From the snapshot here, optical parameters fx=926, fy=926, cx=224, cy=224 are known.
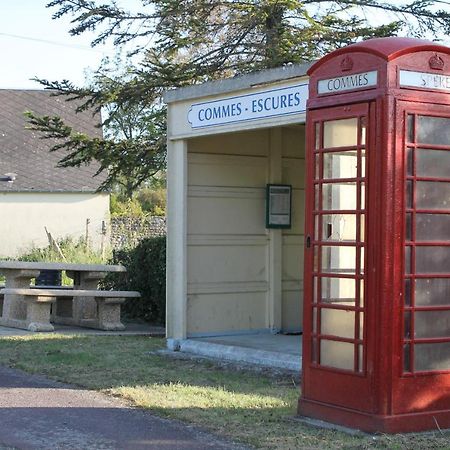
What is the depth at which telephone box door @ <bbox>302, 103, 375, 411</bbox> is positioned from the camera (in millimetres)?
6934

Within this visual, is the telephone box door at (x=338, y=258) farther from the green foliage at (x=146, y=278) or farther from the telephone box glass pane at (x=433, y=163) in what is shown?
the green foliage at (x=146, y=278)

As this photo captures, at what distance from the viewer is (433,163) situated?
Result: 7039 mm

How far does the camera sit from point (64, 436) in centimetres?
697

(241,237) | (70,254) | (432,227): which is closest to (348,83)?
(432,227)

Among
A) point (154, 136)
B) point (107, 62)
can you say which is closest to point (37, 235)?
point (107, 62)

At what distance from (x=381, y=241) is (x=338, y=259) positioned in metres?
0.56

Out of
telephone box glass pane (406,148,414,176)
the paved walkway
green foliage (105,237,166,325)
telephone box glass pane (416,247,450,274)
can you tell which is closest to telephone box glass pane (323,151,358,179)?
telephone box glass pane (406,148,414,176)

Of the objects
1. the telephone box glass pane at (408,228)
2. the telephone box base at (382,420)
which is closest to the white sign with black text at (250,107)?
the telephone box glass pane at (408,228)

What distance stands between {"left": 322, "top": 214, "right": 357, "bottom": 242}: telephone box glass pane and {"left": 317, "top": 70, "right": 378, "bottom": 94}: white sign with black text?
3.21 feet

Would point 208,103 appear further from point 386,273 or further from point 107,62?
point 107,62

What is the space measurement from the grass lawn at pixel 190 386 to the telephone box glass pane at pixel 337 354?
518 mm

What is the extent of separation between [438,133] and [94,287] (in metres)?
8.88

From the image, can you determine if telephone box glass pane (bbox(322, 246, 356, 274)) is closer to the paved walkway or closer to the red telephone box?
the red telephone box

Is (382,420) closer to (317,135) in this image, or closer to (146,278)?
(317,135)
